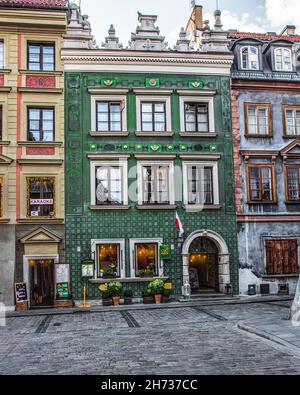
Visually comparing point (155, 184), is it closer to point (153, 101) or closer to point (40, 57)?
point (153, 101)

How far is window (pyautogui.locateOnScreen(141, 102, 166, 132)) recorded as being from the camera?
24.8 m

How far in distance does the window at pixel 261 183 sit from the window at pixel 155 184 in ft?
14.3

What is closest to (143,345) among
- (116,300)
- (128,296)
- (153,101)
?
(116,300)

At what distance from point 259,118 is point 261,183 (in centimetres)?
350

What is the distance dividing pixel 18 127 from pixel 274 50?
1443cm

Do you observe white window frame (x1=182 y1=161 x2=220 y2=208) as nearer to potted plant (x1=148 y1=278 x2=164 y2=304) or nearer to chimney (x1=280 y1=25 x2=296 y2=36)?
potted plant (x1=148 y1=278 x2=164 y2=304)

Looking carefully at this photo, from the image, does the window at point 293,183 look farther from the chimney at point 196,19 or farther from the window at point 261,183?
the chimney at point 196,19

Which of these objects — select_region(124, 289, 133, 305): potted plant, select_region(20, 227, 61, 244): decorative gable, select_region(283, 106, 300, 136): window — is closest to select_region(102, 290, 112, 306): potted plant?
select_region(124, 289, 133, 305): potted plant

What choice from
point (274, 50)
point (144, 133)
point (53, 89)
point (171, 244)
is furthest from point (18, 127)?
point (274, 50)

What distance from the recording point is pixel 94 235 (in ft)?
77.4

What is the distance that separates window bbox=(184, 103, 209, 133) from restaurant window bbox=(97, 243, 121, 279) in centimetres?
719

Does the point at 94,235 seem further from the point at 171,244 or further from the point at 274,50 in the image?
the point at 274,50

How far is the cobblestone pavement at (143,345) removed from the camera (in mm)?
10195
